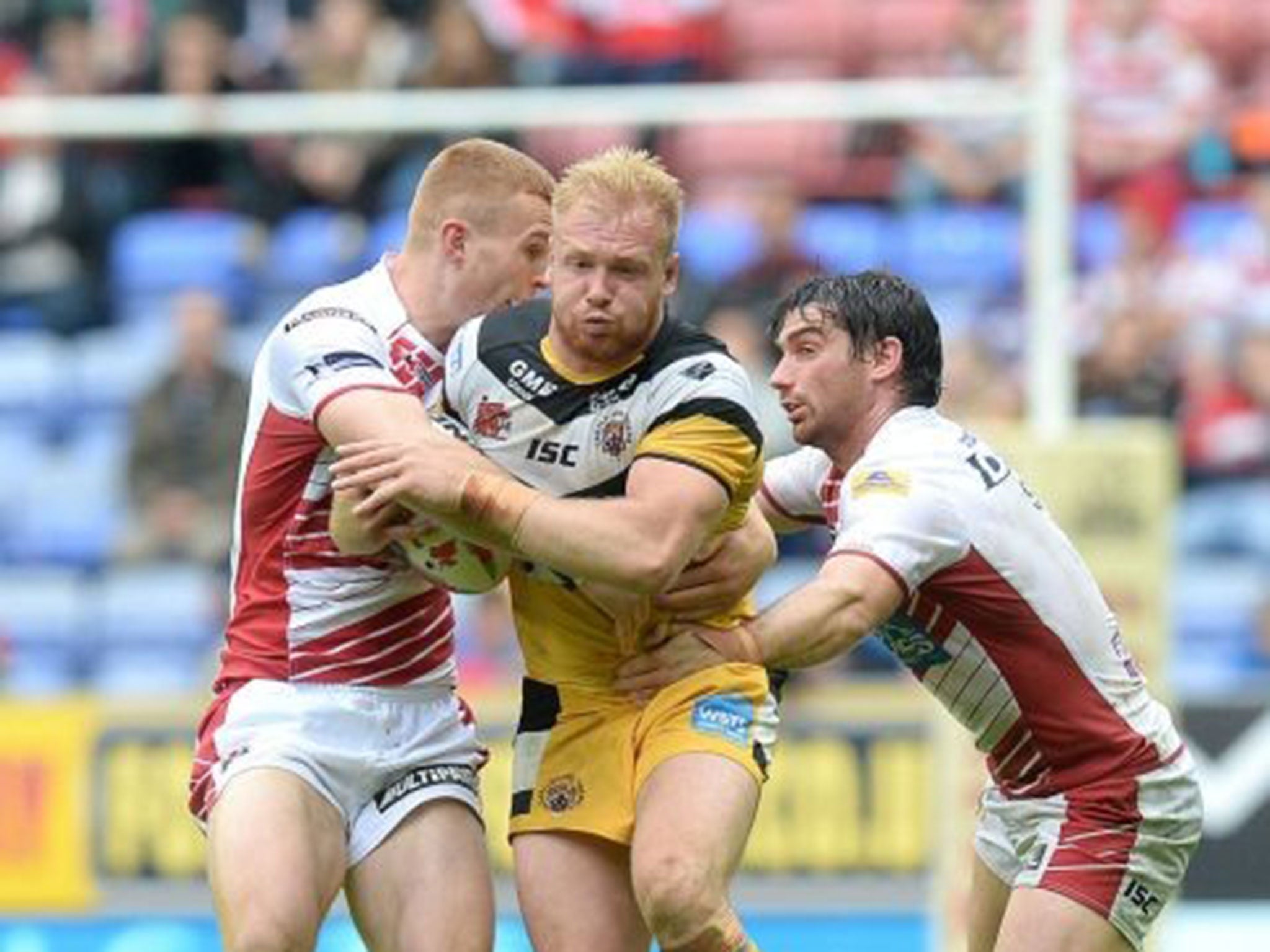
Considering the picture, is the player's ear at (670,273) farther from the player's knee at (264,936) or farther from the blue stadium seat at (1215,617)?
the blue stadium seat at (1215,617)

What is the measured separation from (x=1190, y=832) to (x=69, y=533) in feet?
27.5

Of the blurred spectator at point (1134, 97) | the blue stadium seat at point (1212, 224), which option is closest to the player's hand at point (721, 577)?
the blurred spectator at point (1134, 97)

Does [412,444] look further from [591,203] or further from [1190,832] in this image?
[1190,832]

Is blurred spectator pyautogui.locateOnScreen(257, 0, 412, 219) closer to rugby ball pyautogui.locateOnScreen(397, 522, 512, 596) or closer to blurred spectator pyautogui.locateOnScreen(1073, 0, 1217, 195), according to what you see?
blurred spectator pyautogui.locateOnScreen(1073, 0, 1217, 195)

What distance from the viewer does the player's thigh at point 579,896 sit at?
7668mm

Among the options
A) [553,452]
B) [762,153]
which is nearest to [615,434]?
[553,452]

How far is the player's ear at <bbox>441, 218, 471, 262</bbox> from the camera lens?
7.98 metres

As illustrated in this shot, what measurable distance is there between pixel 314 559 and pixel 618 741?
2.74 ft

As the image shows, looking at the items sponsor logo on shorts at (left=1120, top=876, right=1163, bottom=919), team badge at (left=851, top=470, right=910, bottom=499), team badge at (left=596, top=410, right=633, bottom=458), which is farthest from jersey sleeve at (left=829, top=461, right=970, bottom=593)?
sponsor logo on shorts at (left=1120, top=876, right=1163, bottom=919)

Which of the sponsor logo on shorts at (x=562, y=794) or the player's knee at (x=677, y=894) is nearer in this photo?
the player's knee at (x=677, y=894)

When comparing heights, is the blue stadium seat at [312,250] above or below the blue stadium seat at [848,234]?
below

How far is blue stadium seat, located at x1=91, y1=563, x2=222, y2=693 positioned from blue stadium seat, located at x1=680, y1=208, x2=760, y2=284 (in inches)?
105

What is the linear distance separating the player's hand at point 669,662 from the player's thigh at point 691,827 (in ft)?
0.66

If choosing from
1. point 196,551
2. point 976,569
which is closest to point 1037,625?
point 976,569
